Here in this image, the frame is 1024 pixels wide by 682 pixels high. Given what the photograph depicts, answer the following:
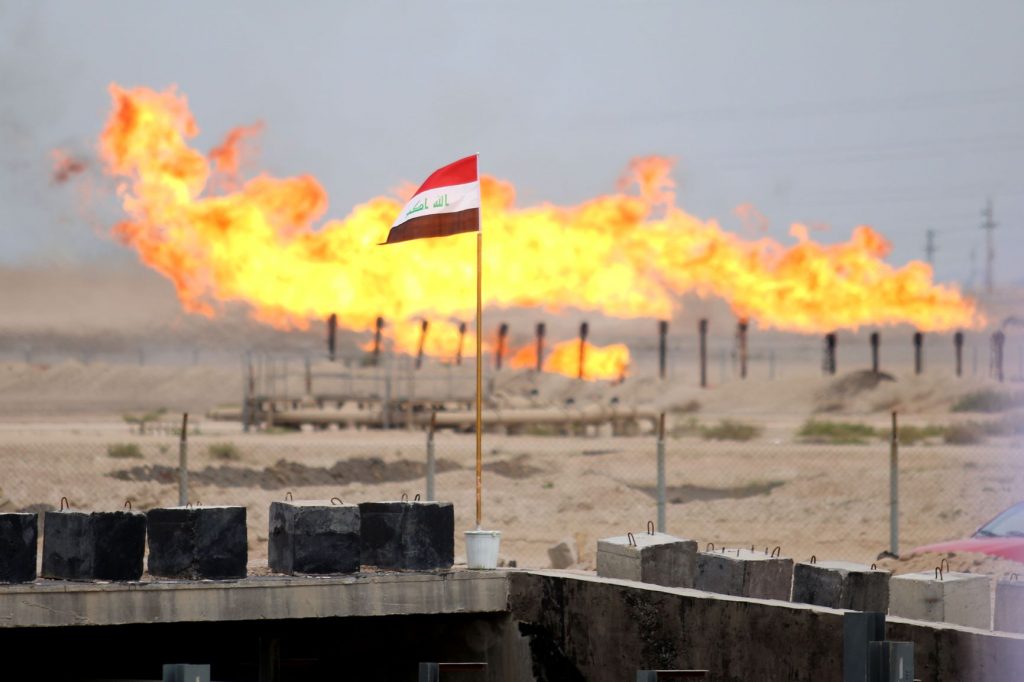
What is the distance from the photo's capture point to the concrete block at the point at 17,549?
53.9ft

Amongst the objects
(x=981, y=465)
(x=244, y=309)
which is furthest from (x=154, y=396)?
(x=981, y=465)

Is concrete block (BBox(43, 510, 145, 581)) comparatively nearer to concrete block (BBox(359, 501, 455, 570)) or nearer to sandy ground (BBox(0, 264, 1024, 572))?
concrete block (BBox(359, 501, 455, 570))

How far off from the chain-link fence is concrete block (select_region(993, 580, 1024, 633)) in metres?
9.55

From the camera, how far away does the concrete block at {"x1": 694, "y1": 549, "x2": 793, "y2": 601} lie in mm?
16672

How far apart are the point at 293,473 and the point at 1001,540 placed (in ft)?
65.9

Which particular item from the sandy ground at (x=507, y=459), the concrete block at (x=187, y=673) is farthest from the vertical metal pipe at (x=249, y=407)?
the concrete block at (x=187, y=673)

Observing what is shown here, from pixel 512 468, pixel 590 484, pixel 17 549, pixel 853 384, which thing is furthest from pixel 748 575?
pixel 853 384

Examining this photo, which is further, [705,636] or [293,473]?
[293,473]

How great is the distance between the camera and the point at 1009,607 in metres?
15.1

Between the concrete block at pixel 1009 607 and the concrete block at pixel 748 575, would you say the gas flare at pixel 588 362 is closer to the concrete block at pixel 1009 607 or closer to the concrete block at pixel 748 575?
the concrete block at pixel 748 575

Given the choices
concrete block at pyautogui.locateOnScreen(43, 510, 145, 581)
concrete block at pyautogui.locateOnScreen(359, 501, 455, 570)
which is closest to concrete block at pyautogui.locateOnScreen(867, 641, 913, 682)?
concrete block at pyautogui.locateOnScreen(359, 501, 455, 570)

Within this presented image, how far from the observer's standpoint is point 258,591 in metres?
16.6

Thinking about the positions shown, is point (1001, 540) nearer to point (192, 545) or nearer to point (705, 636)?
point (705, 636)

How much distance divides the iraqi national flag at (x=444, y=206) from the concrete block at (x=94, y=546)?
444cm
